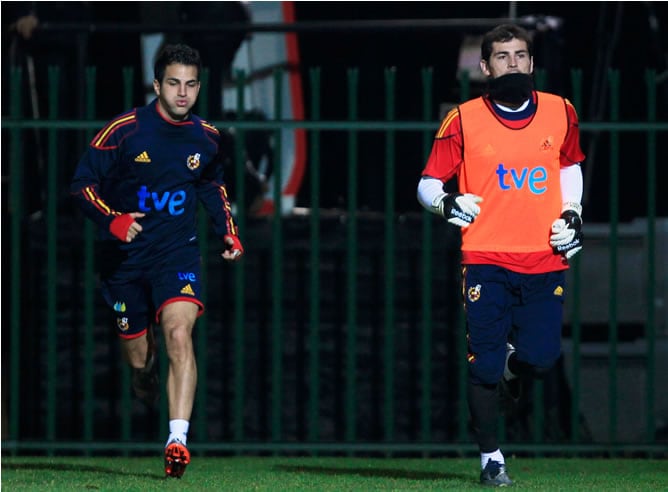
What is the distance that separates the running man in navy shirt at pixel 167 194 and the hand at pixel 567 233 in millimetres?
1396

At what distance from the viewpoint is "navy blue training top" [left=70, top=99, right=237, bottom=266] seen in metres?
8.12

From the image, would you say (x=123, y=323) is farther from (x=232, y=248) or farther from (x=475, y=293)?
(x=475, y=293)

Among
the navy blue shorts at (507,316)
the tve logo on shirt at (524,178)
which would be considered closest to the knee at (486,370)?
the navy blue shorts at (507,316)

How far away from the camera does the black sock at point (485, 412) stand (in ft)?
25.0

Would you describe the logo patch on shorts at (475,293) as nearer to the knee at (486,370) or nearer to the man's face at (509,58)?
the knee at (486,370)

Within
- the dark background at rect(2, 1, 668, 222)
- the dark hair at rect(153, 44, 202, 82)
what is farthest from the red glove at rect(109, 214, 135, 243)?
the dark background at rect(2, 1, 668, 222)

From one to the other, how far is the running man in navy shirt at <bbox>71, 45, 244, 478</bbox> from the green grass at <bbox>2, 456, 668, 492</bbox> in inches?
19.4

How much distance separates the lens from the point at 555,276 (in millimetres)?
7703

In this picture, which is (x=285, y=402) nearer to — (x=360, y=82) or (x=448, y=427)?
(x=448, y=427)

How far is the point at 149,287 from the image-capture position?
8.41 metres

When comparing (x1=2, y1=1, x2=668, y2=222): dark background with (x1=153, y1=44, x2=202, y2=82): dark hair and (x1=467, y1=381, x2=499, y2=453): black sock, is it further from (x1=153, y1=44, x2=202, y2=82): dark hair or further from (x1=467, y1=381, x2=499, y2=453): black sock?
(x1=467, y1=381, x2=499, y2=453): black sock

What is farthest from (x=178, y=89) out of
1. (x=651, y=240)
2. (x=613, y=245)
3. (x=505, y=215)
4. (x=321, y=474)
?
(x=651, y=240)

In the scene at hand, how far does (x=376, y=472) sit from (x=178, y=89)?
201cm

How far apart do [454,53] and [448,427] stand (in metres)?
2.28
